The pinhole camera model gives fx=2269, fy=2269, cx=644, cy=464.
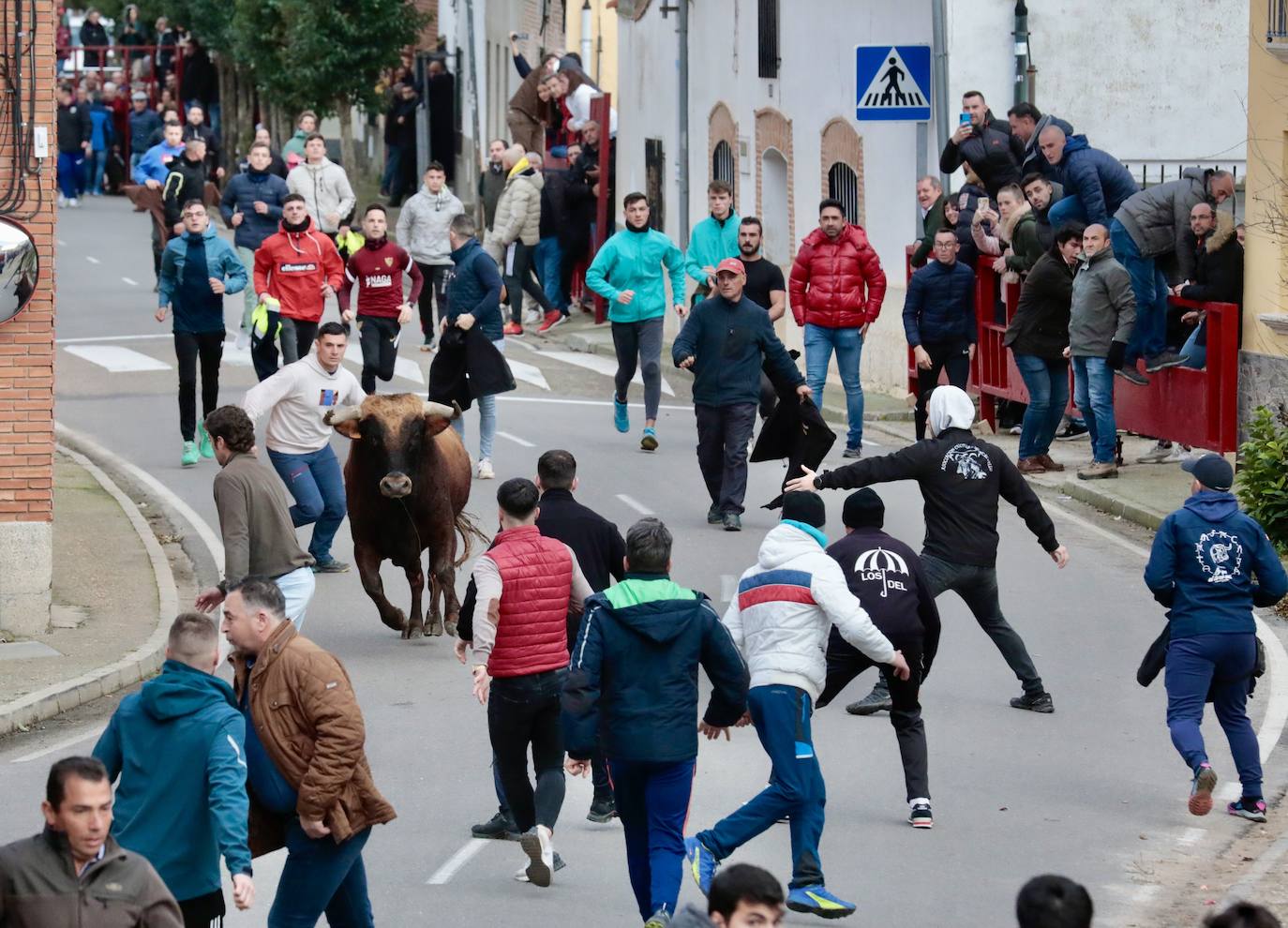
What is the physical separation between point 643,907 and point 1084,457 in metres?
12.2

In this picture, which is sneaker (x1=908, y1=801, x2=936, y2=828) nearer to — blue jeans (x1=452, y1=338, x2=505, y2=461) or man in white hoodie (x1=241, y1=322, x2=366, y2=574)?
man in white hoodie (x1=241, y1=322, x2=366, y2=574)

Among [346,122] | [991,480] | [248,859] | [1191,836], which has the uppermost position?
[346,122]

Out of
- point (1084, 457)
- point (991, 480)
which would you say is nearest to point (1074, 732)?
point (991, 480)

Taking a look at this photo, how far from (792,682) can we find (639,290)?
37.1 ft

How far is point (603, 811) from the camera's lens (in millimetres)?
10414

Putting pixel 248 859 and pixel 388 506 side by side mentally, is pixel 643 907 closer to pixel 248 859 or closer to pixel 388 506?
pixel 248 859

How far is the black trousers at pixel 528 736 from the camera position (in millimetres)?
9445

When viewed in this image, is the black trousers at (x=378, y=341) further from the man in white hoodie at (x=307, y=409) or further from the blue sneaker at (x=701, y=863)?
the blue sneaker at (x=701, y=863)

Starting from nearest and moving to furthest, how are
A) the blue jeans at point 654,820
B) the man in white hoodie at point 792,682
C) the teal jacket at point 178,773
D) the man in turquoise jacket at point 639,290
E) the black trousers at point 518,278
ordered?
the teal jacket at point 178,773, the blue jeans at point 654,820, the man in white hoodie at point 792,682, the man in turquoise jacket at point 639,290, the black trousers at point 518,278

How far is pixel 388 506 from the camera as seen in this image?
13.7 meters

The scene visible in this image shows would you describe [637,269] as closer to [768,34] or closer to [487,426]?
[487,426]

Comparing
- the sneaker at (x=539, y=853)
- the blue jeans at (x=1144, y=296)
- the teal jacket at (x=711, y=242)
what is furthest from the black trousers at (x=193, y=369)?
the sneaker at (x=539, y=853)

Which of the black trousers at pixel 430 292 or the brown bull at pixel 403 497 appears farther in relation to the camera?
the black trousers at pixel 430 292

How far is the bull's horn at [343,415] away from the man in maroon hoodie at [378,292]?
22.0 ft
